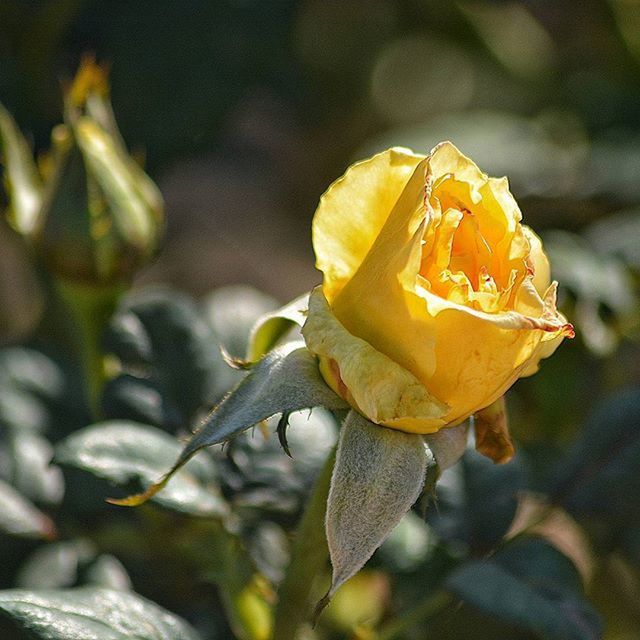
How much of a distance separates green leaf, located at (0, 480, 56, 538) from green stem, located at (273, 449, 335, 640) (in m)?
0.30

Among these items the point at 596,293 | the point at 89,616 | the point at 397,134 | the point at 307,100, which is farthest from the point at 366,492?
the point at 307,100

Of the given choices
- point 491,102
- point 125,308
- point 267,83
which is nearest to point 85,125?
point 125,308

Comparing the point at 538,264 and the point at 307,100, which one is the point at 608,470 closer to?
the point at 538,264

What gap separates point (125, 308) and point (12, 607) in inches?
15.2

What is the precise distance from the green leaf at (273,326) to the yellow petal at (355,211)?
36mm

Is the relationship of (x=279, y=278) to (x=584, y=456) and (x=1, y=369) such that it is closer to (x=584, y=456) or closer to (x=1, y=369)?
(x=1, y=369)

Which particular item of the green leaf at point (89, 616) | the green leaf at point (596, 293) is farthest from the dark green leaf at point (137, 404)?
the green leaf at point (596, 293)

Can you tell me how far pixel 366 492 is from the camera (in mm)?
617

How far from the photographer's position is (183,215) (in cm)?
242

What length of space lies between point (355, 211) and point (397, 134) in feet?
3.78

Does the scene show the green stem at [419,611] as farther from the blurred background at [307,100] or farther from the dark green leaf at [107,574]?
the blurred background at [307,100]

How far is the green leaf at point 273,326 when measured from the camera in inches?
27.9

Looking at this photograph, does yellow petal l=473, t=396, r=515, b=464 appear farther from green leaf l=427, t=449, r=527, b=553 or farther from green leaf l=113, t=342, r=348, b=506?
green leaf l=427, t=449, r=527, b=553

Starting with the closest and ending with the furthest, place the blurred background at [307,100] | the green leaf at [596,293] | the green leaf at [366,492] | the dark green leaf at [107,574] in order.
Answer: the green leaf at [366,492] → the dark green leaf at [107,574] → the green leaf at [596,293] → the blurred background at [307,100]
